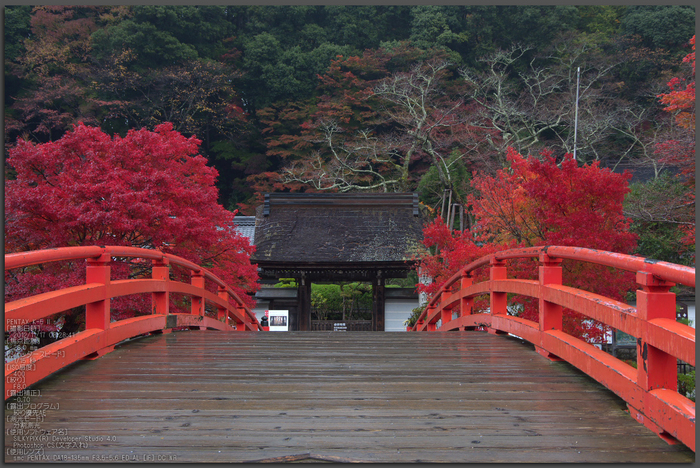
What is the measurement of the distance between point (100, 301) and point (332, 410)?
209cm

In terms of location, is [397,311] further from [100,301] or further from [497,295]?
[100,301]

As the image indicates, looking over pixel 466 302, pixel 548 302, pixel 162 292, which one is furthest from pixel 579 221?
pixel 162 292

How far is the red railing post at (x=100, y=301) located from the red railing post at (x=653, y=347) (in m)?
3.28

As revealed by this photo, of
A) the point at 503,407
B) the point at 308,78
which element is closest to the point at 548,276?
the point at 503,407

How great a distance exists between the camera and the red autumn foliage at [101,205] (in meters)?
5.79

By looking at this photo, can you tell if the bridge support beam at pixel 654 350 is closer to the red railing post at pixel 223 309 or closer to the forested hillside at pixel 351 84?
the red railing post at pixel 223 309

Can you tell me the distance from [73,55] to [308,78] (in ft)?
36.6

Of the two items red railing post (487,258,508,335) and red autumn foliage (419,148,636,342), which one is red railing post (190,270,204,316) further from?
red autumn foliage (419,148,636,342)

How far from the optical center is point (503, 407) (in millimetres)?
2469

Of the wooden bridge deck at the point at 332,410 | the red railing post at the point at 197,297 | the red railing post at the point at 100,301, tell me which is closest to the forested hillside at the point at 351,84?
the red railing post at the point at 197,297

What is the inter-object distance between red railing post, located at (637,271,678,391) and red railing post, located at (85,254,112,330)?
3.28m

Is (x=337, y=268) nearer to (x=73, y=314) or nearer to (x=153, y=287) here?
(x=73, y=314)

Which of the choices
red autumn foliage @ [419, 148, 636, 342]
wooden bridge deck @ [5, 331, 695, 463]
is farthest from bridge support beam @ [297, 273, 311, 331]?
wooden bridge deck @ [5, 331, 695, 463]

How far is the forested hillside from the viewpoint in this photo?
2036cm
